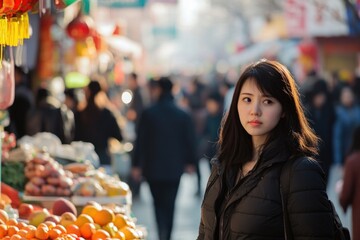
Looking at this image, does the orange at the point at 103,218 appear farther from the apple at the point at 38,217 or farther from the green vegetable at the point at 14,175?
the green vegetable at the point at 14,175

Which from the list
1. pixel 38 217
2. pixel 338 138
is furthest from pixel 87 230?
pixel 338 138

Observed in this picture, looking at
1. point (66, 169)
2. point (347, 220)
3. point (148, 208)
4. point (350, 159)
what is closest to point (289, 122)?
point (350, 159)

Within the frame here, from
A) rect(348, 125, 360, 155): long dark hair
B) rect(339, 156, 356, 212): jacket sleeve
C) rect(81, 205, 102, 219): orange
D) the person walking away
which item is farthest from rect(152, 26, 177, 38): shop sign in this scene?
rect(81, 205, 102, 219): orange

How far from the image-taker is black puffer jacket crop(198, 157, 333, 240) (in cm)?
456

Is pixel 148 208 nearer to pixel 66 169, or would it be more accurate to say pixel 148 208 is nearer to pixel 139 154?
pixel 139 154

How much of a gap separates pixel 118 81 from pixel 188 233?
19022mm

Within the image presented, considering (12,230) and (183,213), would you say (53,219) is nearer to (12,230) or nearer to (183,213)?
(12,230)

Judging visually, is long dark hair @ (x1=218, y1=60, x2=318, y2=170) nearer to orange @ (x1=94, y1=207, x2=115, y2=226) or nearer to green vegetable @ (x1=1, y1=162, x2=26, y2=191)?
orange @ (x1=94, y1=207, x2=115, y2=226)

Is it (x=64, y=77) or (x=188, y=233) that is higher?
(x=64, y=77)

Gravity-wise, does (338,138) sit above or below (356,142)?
below

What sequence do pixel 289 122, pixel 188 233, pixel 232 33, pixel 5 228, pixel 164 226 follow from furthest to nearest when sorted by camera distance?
pixel 232 33, pixel 188 233, pixel 164 226, pixel 5 228, pixel 289 122

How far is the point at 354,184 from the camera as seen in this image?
8.67 metres

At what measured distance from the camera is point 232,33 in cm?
10144

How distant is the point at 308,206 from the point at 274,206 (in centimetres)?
17
